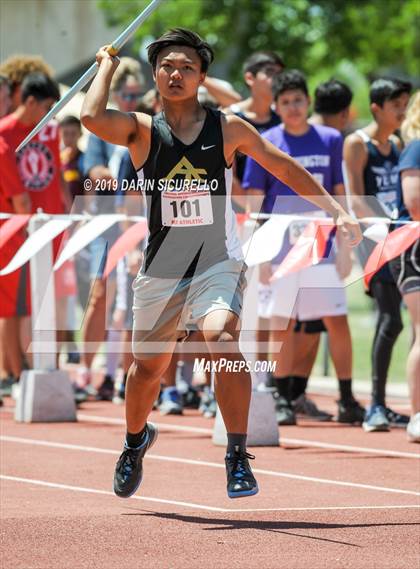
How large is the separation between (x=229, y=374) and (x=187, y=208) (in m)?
0.83

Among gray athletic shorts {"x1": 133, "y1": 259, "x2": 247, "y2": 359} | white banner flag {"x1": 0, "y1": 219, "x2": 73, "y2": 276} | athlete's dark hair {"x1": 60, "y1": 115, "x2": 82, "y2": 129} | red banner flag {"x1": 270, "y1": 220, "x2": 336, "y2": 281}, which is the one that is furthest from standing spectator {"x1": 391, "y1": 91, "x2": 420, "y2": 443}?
athlete's dark hair {"x1": 60, "y1": 115, "x2": 82, "y2": 129}

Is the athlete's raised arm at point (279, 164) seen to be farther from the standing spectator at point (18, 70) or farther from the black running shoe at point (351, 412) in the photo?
the standing spectator at point (18, 70)

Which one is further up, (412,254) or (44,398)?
(412,254)

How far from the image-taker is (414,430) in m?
10.4

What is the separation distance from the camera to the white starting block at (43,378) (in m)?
11.5

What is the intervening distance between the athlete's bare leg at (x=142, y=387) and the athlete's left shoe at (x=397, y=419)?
407 centimetres

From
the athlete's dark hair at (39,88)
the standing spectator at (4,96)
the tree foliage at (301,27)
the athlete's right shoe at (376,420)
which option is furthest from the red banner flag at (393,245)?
the tree foliage at (301,27)

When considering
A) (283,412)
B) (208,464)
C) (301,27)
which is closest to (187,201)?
(208,464)

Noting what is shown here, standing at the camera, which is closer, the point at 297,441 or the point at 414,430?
the point at 414,430

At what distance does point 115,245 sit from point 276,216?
1.48 metres

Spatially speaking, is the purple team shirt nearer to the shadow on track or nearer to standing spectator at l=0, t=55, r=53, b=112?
standing spectator at l=0, t=55, r=53, b=112

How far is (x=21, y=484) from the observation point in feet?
27.8

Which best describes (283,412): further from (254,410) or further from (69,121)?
(69,121)

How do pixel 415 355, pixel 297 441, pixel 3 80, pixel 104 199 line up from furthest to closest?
pixel 104 199
pixel 3 80
pixel 297 441
pixel 415 355
